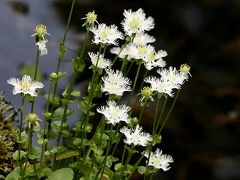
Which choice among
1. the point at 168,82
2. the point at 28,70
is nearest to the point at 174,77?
the point at 168,82

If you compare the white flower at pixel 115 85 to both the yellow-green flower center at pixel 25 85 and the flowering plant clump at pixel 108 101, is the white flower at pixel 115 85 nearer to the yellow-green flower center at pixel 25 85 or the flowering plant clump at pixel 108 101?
the flowering plant clump at pixel 108 101

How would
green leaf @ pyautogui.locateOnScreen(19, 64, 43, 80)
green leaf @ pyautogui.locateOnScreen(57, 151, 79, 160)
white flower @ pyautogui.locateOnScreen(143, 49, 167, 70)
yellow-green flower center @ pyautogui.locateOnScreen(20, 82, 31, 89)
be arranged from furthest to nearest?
green leaf @ pyautogui.locateOnScreen(19, 64, 43, 80)
green leaf @ pyautogui.locateOnScreen(57, 151, 79, 160)
white flower @ pyautogui.locateOnScreen(143, 49, 167, 70)
yellow-green flower center @ pyautogui.locateOnScreen(20, 82, 31, 89)

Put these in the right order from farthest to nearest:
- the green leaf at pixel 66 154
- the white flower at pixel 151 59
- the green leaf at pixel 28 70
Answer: the green leaf at pixel 28 70, the green leaf at pixel 66 154, the white flower at pixel 151 59

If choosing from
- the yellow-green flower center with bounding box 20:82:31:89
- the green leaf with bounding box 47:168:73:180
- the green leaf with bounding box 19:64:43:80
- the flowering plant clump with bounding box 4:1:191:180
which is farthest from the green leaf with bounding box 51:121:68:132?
the green leaf with bounding box 19:64:43:80

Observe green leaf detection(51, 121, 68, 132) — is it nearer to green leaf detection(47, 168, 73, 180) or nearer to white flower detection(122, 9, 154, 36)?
green leaf detection(47, 168, 73, 180)

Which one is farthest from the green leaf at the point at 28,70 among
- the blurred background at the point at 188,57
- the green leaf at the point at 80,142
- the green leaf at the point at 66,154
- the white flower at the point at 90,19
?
the white flower at the point at 90,19

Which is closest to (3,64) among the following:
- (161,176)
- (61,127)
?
(161,176)

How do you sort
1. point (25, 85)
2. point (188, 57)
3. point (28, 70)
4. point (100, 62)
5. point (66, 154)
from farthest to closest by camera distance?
point (188, 57) < point (28, 70) < point (66, 154) < point (100, 62) < point (25, 85)

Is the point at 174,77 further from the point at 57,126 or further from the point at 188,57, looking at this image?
the point at 188,57

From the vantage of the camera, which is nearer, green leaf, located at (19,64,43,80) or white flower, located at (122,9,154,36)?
white flower, located at (122,9,154,36)
